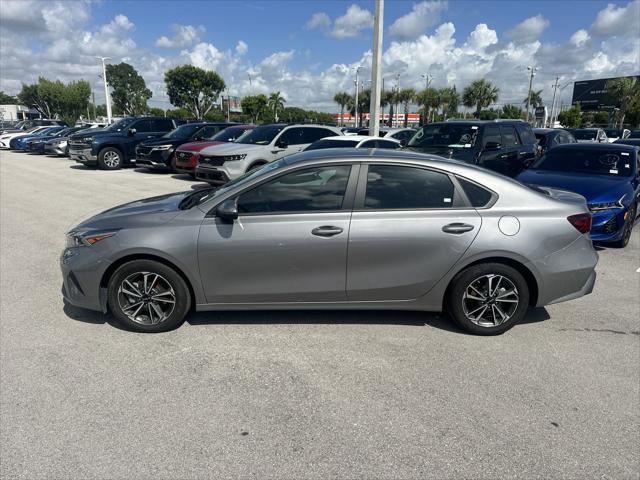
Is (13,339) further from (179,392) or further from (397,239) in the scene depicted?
(397,239)

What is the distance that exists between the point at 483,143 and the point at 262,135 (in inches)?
241

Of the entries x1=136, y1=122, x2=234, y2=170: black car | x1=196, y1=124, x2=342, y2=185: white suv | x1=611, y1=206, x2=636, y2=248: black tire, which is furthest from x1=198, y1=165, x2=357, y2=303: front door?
x1=136, y1=122, x2=234, y2=170: black car

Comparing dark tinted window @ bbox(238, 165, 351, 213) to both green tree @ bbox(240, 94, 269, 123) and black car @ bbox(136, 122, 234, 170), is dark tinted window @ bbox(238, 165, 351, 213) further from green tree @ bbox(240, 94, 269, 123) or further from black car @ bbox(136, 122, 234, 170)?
green tree @ bbox(240, 94, 269, 123)

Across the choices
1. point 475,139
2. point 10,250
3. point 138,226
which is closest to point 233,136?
point 475,139

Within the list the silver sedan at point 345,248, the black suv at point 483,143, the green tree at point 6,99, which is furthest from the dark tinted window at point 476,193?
the green tree at point 6,99

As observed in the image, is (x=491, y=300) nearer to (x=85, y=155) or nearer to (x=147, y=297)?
(x=147, y=297)

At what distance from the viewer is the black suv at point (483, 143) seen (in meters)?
9.26

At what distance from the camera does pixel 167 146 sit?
48.1 ft

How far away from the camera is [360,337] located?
392cm

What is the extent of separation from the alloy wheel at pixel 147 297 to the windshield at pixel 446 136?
24.1 feet

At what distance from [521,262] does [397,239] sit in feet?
3.63

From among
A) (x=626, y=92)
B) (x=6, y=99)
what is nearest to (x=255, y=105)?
(x=626, y=92)

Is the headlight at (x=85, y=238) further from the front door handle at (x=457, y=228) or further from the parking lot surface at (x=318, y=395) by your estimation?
the front door handle at (x=457, y=228)

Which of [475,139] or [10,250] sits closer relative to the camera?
[10,250]
